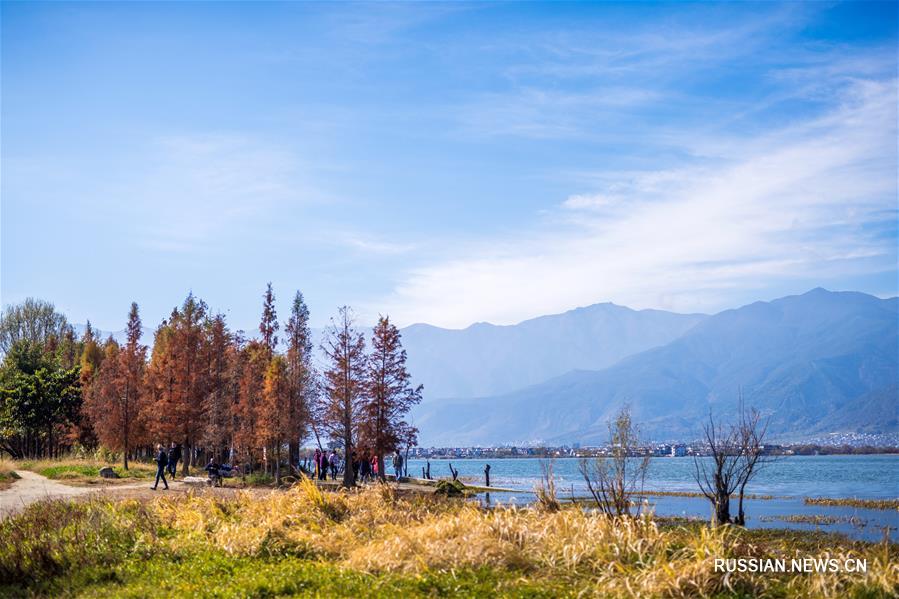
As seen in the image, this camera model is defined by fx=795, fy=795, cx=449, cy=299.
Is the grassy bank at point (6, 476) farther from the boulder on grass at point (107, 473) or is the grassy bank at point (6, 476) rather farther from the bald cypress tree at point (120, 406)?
the bald cypress tree at point (120, 406)

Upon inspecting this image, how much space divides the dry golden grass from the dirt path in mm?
10123

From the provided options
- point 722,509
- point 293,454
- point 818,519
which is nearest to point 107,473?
point 293,454

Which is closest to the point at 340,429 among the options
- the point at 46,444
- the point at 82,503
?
the point at 82,503

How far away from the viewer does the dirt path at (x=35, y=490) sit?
25.9 m

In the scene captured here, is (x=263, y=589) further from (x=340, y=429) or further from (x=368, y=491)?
(x=340, y=429)

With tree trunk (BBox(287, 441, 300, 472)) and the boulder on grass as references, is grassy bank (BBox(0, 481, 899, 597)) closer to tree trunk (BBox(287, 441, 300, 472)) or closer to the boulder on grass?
the boulder on grass

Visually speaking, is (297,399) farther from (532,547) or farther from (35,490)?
(532,547)

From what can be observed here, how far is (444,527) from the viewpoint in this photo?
13.7m

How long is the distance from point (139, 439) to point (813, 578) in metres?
52.3

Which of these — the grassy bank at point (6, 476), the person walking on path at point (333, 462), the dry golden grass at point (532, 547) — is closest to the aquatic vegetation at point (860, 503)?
the dry golden grass at point (532, 547)

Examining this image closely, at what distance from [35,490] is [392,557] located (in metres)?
26.8

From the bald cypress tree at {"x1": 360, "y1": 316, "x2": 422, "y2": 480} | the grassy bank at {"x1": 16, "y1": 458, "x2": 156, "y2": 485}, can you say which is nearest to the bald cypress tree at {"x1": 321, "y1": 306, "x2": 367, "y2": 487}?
the bald cypress tree at {"x1": 360, "y1": 316, "x2": 422, "y2": 480}

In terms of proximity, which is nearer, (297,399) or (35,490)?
(35,490)

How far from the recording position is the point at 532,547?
12.8 metres
